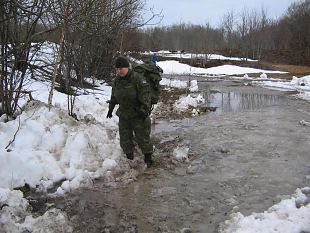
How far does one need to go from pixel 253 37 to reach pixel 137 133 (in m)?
57.8

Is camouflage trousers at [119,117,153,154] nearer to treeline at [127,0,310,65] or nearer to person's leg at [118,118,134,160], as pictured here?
person's leg at [118,118,134,160]

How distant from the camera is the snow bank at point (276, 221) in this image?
4422mm

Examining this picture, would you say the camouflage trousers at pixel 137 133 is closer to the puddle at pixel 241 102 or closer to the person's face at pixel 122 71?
the person's face at pixel 122 71

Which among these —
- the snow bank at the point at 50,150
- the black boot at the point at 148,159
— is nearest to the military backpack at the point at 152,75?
the black boot at the point at 148,159

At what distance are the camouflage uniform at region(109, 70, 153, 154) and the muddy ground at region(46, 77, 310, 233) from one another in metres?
0.41

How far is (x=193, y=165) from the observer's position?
276 inches

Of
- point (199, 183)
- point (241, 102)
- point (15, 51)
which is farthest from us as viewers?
point (241, 102)

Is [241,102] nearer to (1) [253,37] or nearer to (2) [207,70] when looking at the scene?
(2) [207,70]

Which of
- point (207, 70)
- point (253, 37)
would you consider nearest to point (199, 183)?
point (207, 70)

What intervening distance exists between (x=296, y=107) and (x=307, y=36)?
4121 cm

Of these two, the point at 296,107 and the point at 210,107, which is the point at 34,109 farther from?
the point at 296,107

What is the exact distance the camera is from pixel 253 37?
61.2 meters

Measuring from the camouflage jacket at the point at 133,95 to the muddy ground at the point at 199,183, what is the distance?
0.89m

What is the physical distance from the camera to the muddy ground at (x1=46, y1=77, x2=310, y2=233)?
4824mm
